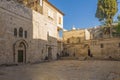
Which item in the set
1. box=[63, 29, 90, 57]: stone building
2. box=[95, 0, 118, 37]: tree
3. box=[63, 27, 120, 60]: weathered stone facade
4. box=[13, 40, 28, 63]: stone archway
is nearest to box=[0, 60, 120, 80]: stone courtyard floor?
box=[13, 40, 28, 63]: stone archway

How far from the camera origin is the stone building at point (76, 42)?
34825 mm

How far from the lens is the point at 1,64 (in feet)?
53.4

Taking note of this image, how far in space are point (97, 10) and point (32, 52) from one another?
66.7 feet

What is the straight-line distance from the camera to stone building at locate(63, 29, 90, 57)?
34825 millimetres

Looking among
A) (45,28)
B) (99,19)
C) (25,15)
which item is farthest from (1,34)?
(99,19)

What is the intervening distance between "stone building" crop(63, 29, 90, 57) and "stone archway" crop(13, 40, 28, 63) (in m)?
17.0

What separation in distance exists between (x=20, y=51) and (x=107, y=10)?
72.6ft

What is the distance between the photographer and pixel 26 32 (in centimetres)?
2077

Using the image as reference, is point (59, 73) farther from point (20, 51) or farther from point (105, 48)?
point (105, 48)

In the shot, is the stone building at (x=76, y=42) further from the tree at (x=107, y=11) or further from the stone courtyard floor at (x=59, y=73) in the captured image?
the stone courtyard floor at (x=59, y=73)

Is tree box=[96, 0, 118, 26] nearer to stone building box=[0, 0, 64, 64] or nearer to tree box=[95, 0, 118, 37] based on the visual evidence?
tree box=[95, 0, 118, 37]

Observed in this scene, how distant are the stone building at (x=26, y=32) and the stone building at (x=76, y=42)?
8.02 metres

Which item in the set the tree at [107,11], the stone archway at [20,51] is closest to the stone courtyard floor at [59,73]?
the stone archway at [20,51]

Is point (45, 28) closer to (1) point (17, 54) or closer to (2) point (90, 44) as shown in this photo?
(1) point (17, 54)
